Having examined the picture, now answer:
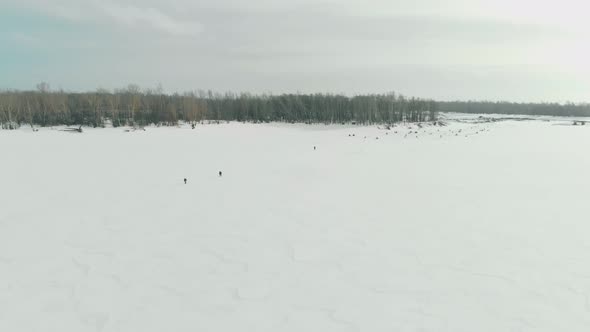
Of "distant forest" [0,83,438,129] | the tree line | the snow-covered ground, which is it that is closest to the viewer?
the snow-covered ground

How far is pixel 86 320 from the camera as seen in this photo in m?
4.00

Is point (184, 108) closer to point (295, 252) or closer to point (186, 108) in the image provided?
point (186, 108)

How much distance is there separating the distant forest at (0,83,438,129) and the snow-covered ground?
27.7 metres

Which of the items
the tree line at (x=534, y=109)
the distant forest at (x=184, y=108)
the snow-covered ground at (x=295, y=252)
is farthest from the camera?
the tree line at (x=534, y=109)

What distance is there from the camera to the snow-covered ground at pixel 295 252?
13.4ft

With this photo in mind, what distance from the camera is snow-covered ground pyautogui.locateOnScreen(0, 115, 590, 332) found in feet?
13.4

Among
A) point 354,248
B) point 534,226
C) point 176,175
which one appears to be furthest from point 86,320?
point 176,175

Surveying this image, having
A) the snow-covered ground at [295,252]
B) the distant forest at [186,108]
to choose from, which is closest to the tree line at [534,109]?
the distant forest at [186,108]

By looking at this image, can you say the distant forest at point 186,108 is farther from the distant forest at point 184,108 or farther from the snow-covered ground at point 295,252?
the snow-covered ground at point 295,252

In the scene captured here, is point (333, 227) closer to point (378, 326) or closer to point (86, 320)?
point (378, 326)

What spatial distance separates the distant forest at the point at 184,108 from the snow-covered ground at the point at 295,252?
2765cm

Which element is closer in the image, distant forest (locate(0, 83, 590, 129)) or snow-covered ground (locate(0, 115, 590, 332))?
snow-covered ground (locate(0, 115, 590, 332))

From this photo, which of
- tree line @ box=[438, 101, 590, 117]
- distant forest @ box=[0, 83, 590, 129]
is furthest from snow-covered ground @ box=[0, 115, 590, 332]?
tree line @ box=[438, 101, 590, 117]

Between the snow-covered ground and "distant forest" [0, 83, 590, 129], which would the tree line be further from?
the snow-covered ground
